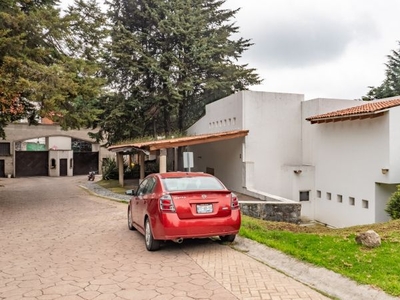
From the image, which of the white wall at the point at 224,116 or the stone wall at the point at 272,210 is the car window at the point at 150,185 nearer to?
the stone wall at the point at 272,210

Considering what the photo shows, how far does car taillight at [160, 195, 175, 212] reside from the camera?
6301mm

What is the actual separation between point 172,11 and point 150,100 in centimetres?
650

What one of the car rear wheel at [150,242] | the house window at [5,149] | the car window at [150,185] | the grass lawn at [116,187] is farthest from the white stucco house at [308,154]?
the house window at [5,149]

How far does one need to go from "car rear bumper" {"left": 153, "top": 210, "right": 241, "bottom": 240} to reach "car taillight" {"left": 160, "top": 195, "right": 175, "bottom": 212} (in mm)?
109

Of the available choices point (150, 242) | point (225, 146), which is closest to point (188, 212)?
point (150, 242)

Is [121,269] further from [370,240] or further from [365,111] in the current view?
[365,111]

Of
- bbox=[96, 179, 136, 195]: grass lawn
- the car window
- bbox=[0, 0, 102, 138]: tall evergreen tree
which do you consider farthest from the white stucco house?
the car window

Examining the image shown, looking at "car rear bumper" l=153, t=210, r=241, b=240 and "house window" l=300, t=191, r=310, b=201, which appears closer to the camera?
"car rear bumper" l=153, t=210, r=241, b=240

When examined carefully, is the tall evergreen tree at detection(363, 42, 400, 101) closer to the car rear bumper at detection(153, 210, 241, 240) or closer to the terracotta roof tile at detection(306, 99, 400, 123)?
the terracotta roof tile at detection(306, 99, 400, 123)

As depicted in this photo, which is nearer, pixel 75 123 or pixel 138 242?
pixel 138 242

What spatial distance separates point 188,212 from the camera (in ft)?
20.7

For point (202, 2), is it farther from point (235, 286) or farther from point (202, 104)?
point (235, 286)

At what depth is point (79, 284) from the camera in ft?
16.5

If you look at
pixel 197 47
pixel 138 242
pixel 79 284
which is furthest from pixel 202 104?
pixel 79 284
